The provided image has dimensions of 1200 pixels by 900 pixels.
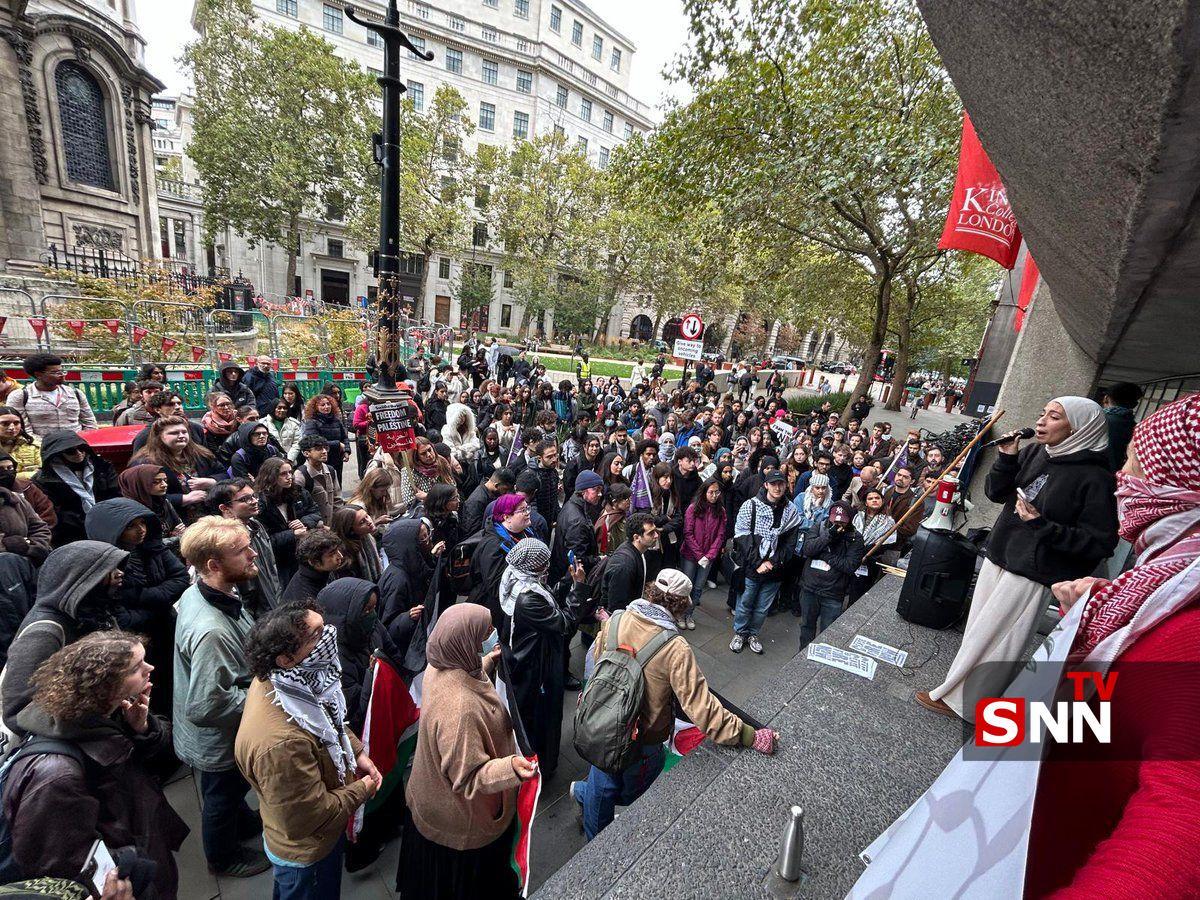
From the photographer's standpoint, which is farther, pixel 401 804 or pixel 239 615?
pixel 401 804

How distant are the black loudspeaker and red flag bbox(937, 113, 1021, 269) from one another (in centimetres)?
391

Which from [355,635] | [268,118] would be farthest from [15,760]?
[268,118]

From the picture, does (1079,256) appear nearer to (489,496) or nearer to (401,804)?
(489,496)

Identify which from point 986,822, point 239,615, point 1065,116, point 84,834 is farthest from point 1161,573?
point 239,615

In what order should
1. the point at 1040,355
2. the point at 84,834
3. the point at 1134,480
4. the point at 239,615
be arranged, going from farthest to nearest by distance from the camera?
1. the point at 1040,355
2. the point at 239,615
3. the point at 84,834
4. the point at 1134,480

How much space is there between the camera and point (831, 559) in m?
5.03

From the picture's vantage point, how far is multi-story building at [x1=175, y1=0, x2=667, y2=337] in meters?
37.2

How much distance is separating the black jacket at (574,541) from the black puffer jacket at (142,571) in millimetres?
2736

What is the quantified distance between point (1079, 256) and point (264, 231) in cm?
3684

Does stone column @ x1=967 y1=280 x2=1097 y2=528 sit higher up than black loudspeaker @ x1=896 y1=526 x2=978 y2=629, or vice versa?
stone column @ x1=967 y1=280 x2=1097 y2=528

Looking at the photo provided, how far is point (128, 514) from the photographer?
→ 122 inches

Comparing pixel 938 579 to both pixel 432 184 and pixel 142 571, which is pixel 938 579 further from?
pixel 432 184

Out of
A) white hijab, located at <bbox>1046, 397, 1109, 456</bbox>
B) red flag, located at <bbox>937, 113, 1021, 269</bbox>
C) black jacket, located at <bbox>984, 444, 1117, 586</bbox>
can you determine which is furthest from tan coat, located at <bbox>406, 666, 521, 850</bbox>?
red flag, located at <bbox>937, 113, 1021, 269</bbox>

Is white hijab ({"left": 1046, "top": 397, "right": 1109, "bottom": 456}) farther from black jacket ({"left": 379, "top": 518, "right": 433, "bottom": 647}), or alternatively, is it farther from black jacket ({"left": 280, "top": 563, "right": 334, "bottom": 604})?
black jacket ({"left": 280, "top": 563, "right": 334, "bottom": 604})
